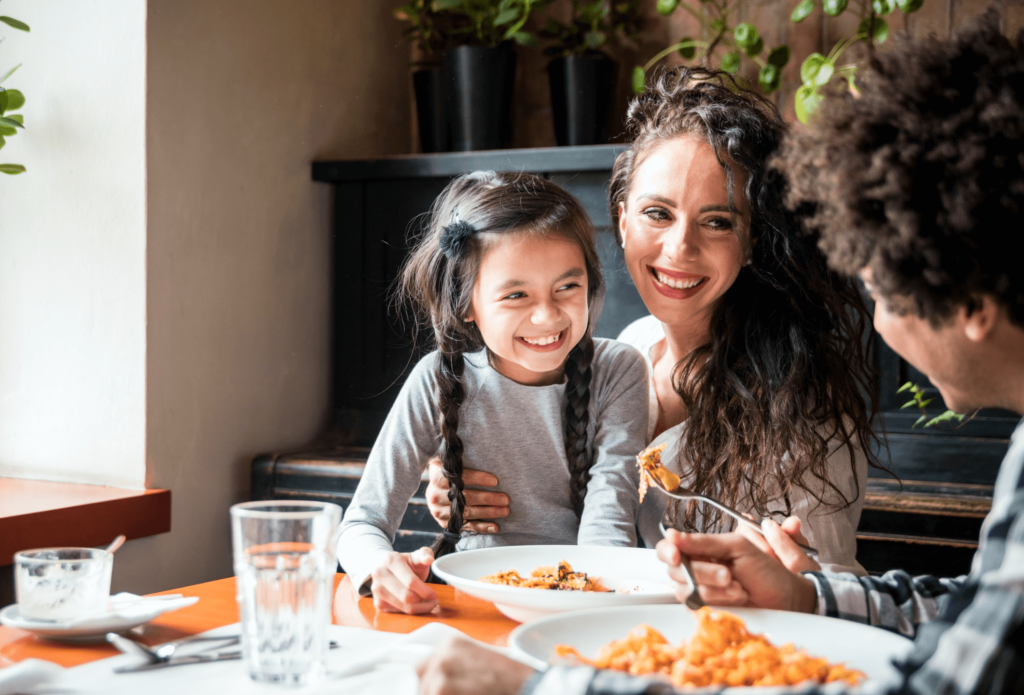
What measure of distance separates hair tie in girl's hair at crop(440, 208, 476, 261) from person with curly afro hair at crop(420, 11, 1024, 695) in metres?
0.77

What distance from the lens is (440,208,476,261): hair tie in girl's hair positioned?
Result: 156cm

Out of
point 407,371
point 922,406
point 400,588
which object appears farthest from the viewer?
point 407,371

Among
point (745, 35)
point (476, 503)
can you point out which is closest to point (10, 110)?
point (476, 503)

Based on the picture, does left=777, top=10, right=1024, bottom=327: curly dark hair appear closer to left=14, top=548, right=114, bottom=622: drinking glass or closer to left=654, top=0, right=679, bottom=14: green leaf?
left=14, top=548, right=114, bottom=622: drinking glass

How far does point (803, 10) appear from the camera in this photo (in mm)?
2201

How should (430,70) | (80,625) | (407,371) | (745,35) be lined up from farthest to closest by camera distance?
(430,70)
(407,371)
(745,35)
(80,625)

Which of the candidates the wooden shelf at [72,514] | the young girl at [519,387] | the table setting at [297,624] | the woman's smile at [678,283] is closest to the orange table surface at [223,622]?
the table setting at [297,624]

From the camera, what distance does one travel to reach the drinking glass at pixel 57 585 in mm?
910

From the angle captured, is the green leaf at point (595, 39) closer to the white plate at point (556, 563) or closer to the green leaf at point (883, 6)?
the green leaf at point (883, 6)

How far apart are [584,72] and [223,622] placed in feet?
6.00

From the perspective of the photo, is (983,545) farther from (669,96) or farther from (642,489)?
(669,96)

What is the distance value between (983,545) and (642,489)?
0.59m

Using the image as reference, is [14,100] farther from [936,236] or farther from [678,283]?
[936,236]

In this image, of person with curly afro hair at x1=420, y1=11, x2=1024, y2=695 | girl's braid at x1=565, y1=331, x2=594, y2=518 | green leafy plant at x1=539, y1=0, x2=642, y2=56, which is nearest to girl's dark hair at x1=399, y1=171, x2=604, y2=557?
girl's braid at x1=565, y1=331, x2=594, y2=518
